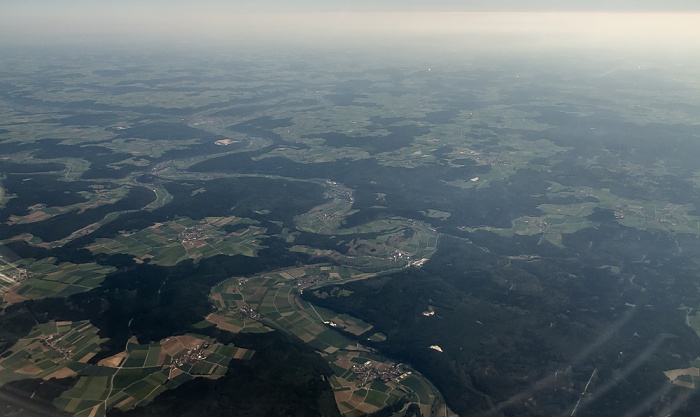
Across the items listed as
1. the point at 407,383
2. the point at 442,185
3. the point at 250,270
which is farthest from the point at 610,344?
the point at 442,185

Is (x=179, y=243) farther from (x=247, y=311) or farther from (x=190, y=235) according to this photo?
(x=247, y=311)

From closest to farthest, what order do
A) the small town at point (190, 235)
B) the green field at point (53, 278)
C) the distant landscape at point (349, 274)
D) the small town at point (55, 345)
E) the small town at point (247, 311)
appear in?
the distant landscape at point (349, 274) < the small town at point (55, 345) < the small town at point (247, 311) < the green field at point (53, 278) < the small town at point (190, 235)

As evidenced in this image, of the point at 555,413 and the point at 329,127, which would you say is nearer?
the point at 555,413

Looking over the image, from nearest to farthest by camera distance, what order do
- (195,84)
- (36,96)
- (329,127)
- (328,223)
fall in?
1. (328,223)
2. (329,127)
3. (36,96)
4. (195,84)

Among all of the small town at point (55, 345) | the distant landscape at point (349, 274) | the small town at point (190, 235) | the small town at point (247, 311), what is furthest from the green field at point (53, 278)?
the small town at point (247, 311)

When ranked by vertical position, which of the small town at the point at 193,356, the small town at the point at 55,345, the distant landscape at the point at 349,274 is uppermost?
the small town at the point at 55,345

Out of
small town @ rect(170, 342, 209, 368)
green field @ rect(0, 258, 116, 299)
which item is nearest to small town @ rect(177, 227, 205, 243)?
green field @ rect(0, 258, 116, 299)

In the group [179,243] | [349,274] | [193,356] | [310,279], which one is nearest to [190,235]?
[179,243]

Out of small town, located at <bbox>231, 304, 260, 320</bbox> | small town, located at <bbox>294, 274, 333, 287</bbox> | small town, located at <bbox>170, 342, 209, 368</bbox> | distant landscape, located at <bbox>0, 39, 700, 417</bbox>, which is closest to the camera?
distant landscape, located at <bbox>0, 39, 700, 417</bbox>

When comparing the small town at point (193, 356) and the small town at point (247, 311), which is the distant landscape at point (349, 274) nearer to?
the small town at point (193, 356)

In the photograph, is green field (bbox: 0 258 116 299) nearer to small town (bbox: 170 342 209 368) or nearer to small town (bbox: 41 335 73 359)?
small town (bbox: 41 335 73 359)

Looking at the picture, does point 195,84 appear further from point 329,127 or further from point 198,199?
point 198,199
